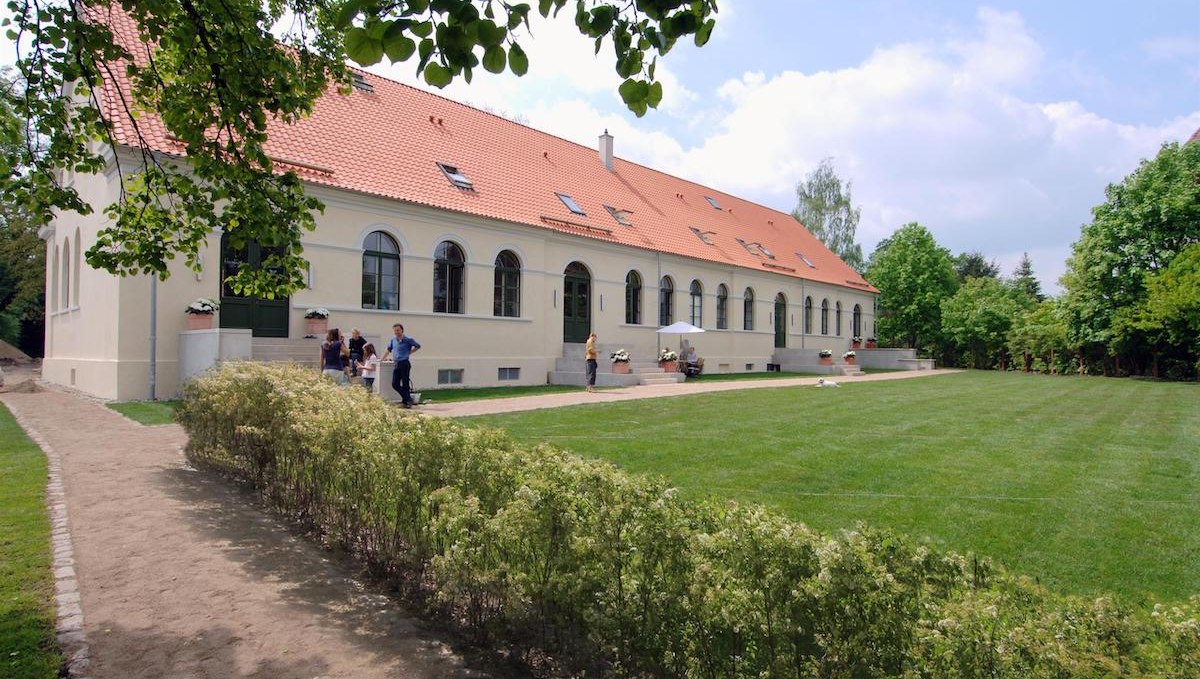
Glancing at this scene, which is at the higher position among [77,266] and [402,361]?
[77,266]

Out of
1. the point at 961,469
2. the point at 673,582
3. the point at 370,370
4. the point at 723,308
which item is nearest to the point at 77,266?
the point at 370,370

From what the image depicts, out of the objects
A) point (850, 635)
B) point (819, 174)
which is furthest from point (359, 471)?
point (819, 174)

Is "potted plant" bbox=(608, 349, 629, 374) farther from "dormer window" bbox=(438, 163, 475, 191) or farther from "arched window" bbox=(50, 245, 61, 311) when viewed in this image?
"arched window" bbox=(50, 245, 61, 311)

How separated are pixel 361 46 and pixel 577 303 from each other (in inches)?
830

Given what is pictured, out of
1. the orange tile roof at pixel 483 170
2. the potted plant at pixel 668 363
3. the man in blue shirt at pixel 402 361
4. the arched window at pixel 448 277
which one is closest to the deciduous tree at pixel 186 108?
the orange tile roof at pixel 483 170

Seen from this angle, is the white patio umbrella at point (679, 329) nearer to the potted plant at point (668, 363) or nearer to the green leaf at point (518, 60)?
the potted plant at point (668, 363)

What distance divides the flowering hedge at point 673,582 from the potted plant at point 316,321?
11951mm

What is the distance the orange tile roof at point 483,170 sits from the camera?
687 inches

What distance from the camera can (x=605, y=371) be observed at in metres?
22.2

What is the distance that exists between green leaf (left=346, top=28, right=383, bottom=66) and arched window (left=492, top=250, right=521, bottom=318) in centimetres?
1809

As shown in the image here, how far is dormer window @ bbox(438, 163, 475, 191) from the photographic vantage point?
20.8 m

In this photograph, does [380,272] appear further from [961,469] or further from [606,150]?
[606,150]

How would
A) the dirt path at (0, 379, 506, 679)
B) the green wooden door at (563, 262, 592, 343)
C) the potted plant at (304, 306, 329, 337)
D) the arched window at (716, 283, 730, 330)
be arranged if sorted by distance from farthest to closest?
1. the arched window at (716, 283, 730, 330)
2. the green wooden door at (563, 262, 592, 343)
3. the potted plant at (304, 306, 329, 337)
4. the dirt path at (0, 379, 506, 679)

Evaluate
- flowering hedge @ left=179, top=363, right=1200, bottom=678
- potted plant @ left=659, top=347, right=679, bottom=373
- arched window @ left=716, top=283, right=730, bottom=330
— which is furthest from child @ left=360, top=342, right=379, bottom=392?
arched window @ left=716, top=283, right=730, bottom=330
